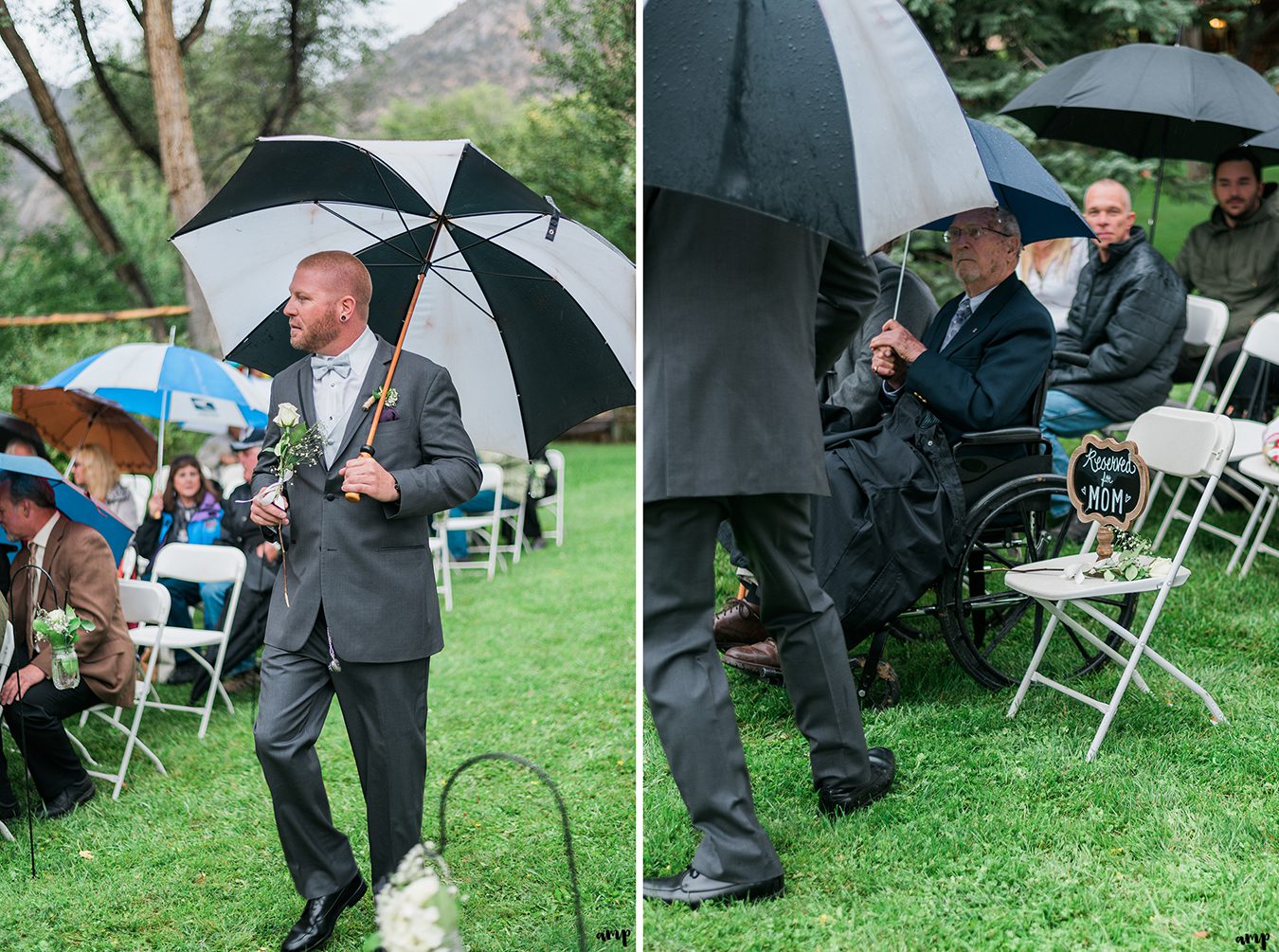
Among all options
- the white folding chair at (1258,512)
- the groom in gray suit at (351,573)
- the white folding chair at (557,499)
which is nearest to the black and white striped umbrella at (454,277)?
the groom in gray suit at (351,573)

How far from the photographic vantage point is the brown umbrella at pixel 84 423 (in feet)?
22.3

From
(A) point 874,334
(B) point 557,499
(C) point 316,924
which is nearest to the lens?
(C) point 316,924

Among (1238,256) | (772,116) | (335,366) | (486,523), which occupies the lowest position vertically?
(486,523)

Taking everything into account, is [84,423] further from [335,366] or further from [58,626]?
[335,366]

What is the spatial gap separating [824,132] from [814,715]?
1.56m

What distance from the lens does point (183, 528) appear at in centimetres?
716

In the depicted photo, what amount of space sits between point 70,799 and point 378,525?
2590 millimetres

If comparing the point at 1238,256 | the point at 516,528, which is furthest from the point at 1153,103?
the point at 516,528

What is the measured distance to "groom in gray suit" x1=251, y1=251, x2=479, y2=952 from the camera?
128 inches

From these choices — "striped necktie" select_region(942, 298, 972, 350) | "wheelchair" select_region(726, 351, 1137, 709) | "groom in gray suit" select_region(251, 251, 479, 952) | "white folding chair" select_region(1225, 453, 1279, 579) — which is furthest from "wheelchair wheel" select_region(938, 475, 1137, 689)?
"groom in gray suit" select_region(251, 251, 479, 952)

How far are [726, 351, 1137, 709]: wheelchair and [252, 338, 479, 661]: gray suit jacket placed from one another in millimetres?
1593

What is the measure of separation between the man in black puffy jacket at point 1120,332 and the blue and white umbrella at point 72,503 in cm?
425

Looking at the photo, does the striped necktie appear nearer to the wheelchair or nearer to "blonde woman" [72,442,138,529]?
the wheelchair

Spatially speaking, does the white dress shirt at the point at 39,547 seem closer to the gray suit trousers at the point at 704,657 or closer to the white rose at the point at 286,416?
the white rose at the point at 286,416
